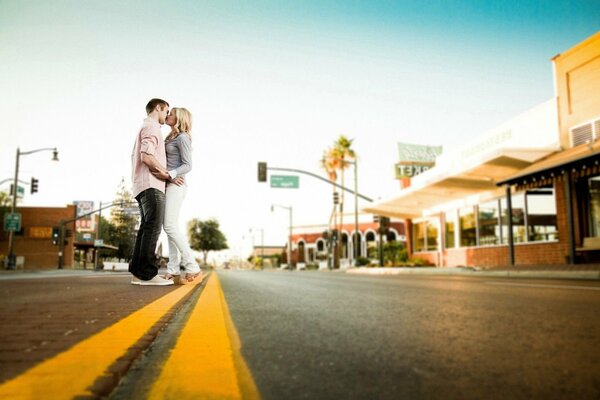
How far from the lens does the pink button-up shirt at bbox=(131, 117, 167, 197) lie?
6.27 ft

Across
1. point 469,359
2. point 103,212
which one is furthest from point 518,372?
point 103,212

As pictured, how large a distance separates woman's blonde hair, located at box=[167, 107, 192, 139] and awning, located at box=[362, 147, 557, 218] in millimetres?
16787

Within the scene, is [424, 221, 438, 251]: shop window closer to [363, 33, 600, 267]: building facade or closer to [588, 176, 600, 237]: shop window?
[363, 33, 600, 267]: building facade

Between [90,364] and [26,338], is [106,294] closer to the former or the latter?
[26,338]

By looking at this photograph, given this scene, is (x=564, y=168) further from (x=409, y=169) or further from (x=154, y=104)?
(x=409, y=169)

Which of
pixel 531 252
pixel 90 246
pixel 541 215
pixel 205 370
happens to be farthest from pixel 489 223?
pixel 205 370

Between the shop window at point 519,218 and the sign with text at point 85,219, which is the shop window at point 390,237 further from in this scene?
the sign with text at point 85,219

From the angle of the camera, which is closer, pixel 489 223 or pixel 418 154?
pixel 489 223

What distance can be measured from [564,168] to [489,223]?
330 inches

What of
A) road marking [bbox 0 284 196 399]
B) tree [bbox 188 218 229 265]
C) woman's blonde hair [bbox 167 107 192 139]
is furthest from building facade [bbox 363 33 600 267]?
road marking [bbox 0 284 196 399]

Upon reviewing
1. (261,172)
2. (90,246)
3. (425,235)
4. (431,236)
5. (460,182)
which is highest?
(261,172)

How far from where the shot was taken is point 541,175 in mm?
15883

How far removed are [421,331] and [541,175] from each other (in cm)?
1495

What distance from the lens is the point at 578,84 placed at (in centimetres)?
1909
